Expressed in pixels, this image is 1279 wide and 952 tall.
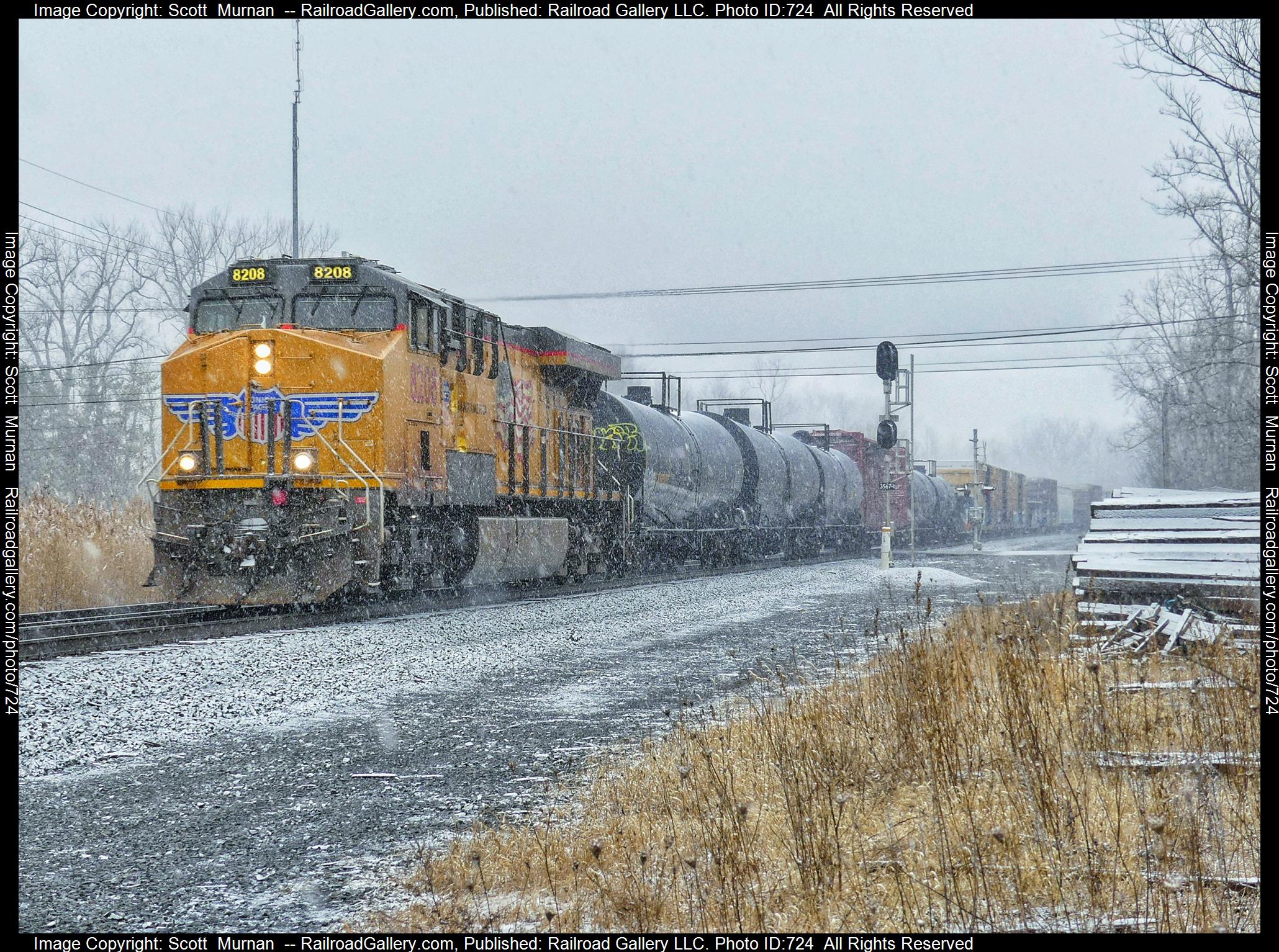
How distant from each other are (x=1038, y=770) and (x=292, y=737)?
4.06 m

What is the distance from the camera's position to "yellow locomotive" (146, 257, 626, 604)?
11914 mm

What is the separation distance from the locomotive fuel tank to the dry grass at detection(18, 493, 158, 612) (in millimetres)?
7897

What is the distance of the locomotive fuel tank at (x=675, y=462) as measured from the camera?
800 inches

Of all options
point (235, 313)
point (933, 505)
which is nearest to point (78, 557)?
point (235, 313)

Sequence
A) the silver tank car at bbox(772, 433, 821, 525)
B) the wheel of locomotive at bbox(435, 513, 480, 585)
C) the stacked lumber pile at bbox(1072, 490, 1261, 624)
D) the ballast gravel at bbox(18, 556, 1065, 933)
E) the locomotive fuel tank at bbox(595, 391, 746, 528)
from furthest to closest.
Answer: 1. the silver tank car at bbox(772, 433, 821, 525)
2. the locomotive fuel tank at bbox(595, 391, 746, 528)
3. the wheel of locomotive at bbox(435, 513, 480, 585)
4. the stacked lumber pile at bbox(1072, 490, 1261, 624)
5. the ballast gravel at bbox(18, 556, 1065, 933)

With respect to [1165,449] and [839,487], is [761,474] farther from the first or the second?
[1165,449]

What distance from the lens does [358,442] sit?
1237 cm

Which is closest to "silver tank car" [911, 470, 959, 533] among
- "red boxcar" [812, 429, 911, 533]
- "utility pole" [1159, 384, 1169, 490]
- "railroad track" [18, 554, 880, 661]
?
"red boxcar" [812, 429, 911, 533]

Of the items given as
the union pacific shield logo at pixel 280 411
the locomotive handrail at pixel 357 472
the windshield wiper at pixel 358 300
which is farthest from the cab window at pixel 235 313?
the locomotive handrail at pixel 357 472

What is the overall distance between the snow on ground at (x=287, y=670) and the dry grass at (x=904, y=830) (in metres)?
1.39

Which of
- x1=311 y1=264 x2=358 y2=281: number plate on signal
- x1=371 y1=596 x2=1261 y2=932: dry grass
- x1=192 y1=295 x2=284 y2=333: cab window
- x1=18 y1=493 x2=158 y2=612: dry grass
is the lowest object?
x1=371 y1=596 x2=1261 y2=932: dry grass

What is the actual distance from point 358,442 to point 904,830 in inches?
360

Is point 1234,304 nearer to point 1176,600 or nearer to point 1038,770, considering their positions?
point 1176,600

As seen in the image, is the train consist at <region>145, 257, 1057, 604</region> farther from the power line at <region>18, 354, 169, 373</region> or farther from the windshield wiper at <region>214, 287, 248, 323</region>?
the power line at <region>18, 354, 169, 373</region>
